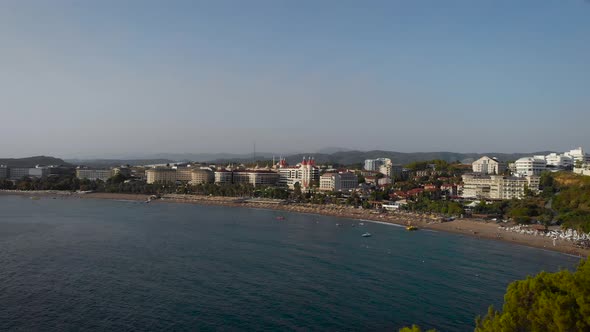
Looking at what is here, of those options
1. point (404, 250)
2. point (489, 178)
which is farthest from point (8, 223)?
point (489, 178)

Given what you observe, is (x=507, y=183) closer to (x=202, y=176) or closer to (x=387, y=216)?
(x=387, y=216)

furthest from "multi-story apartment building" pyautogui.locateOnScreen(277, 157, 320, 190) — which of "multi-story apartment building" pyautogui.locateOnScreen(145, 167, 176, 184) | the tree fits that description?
the tree

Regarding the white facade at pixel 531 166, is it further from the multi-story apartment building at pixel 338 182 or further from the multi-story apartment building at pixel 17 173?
the multi-story apartment building at pixel 17 173

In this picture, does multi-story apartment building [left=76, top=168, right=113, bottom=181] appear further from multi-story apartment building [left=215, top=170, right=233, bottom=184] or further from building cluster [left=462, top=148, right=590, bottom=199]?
building cluster [left=462, top=148, right=590, bottom=199]

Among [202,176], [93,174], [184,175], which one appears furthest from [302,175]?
[93,174]

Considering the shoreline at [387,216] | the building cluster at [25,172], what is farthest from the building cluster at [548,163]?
the building cluster at [25,172]

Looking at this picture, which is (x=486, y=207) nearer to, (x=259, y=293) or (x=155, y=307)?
(x=259, y=293)
